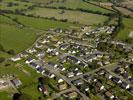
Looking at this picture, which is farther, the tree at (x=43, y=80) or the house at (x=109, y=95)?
the tree at (x=43, y=80)

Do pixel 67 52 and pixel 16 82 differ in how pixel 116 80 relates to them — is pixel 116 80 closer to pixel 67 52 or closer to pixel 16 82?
pixel 67 52

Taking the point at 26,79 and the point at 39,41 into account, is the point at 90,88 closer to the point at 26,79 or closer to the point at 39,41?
the point at 26,79

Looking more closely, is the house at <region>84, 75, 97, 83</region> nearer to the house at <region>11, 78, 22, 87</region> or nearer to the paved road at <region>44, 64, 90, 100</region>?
Answer: the paved road at <region>44, 64, 90, 100</region>

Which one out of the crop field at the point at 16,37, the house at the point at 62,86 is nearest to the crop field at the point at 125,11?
the crop field at the point at 16,37

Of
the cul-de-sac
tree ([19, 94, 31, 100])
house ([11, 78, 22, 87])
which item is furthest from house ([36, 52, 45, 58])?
tree ([19, 94, 31, 100])

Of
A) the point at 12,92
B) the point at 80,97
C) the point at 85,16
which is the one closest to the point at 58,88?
the point at 80,97

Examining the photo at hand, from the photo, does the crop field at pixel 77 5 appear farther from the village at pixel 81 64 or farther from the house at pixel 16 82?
the house at pixel 16 82

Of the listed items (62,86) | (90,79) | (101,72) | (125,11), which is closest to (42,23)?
(125,11)

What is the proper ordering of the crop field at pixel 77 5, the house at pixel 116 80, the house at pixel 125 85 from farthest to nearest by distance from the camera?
the crop field at pixel 77 5
the house at pixel 116 80
the house at pixel 125 85
